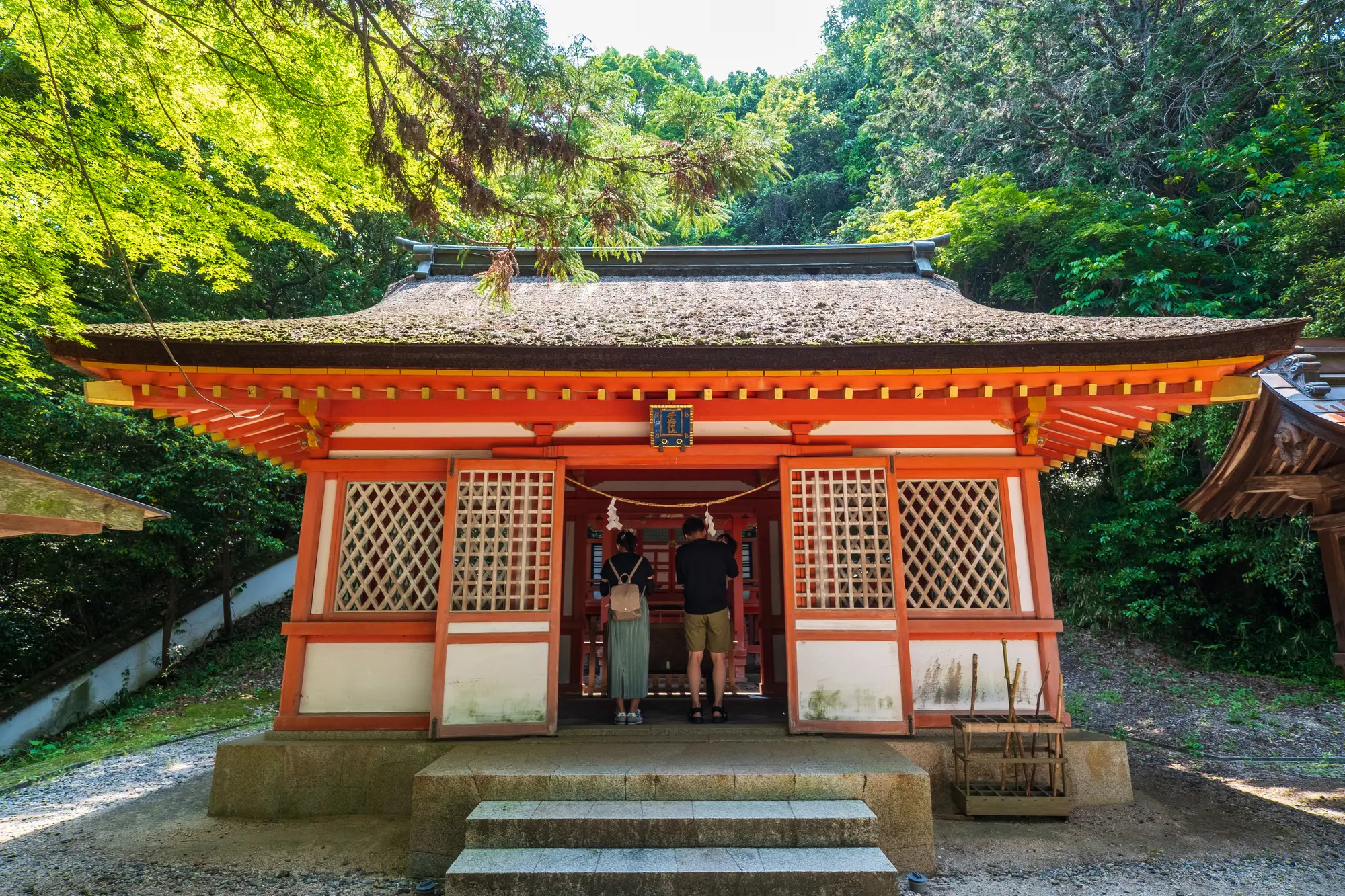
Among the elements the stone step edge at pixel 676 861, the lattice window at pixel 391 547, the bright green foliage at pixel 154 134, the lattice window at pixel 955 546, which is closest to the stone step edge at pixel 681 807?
the stone step edge at pixel 676 861

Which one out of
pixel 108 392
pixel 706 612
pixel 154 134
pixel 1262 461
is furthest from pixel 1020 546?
pixel 154 134

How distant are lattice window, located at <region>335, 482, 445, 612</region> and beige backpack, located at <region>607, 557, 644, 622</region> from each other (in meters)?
1.41

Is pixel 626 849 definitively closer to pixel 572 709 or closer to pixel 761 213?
pixel 572 709

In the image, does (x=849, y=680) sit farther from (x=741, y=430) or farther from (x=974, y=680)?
(x=741, y=430)

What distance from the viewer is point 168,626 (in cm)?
1107

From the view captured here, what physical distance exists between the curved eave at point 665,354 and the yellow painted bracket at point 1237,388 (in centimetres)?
32

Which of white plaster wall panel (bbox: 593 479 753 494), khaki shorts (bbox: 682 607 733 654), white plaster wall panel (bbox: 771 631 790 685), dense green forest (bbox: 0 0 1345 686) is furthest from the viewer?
white plaster wall panel (bbox: 593 479 753 494)

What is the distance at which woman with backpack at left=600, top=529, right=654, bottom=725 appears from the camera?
5797 millimetres

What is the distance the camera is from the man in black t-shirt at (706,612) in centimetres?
576

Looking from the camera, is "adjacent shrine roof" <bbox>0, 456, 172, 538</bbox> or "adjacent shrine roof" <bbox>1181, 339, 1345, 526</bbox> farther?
"adjacent shrine roof" <bbox>1181, 339, 1345, 526</bbox>

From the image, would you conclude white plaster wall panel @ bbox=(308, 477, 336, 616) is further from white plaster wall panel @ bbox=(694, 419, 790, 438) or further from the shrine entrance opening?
white plaster wall panel @ bbox=(694, 419, 790, 438)

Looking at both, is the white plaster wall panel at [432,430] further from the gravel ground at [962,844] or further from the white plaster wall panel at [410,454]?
the gravel ground at [962,844]

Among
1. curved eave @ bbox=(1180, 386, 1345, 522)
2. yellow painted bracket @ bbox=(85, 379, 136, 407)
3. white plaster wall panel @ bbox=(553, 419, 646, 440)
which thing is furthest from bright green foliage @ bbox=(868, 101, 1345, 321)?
yellow painted bracket @ bbox=(85, 379, 136, 407)

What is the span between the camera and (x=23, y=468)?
2441 millimetres
